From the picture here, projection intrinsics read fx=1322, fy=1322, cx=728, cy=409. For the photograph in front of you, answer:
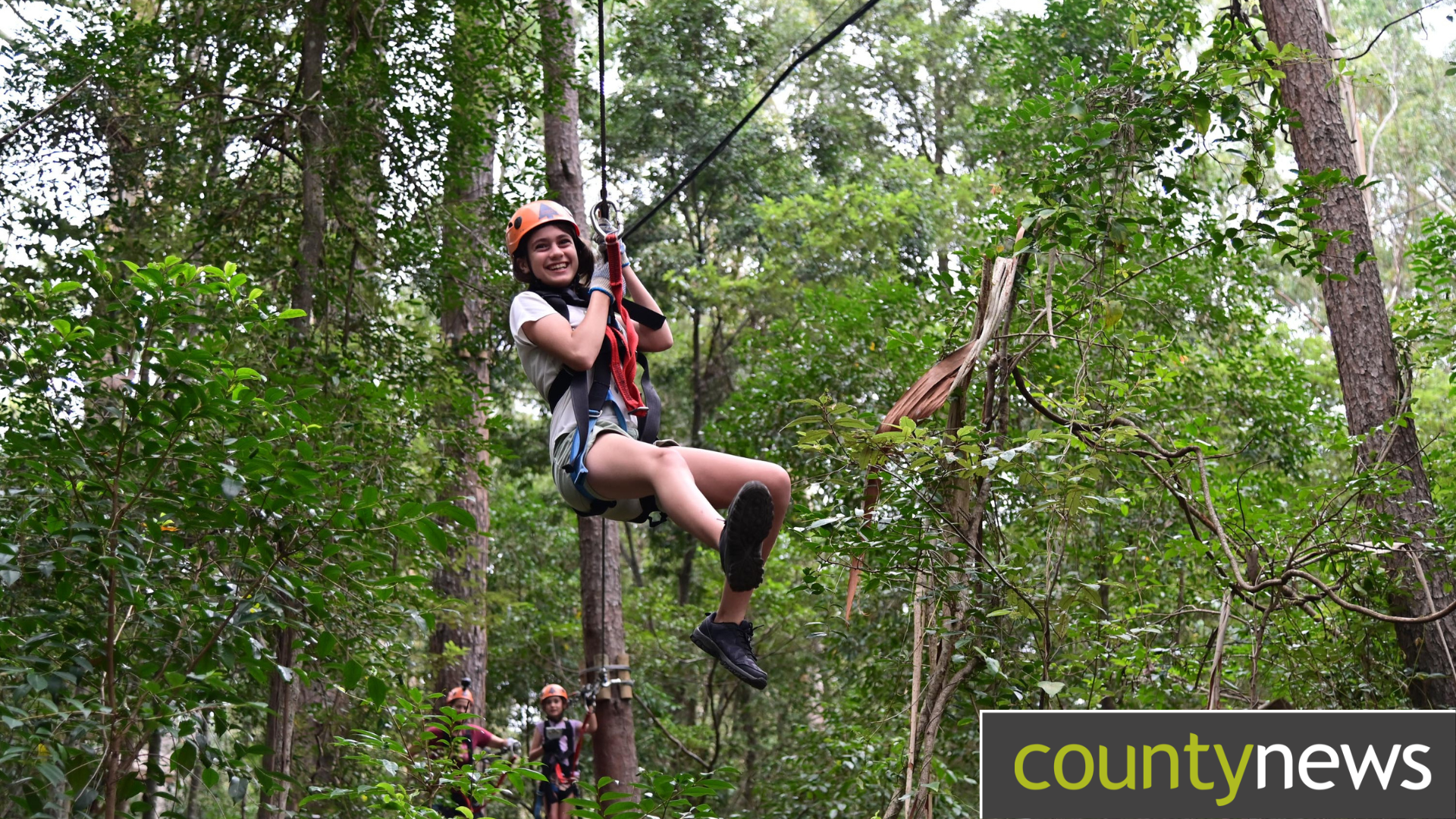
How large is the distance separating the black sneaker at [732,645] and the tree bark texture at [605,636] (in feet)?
18.3

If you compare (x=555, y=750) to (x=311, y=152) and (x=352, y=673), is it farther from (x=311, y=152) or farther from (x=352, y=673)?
(x=352, y=673)

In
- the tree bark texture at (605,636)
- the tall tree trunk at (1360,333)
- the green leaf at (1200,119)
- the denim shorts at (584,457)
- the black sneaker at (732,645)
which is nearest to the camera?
the black sneaker at (732,645)

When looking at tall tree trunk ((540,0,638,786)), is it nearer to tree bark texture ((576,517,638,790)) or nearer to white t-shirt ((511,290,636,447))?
tree bark texture ((576,517,638,790))

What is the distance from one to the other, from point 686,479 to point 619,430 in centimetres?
31

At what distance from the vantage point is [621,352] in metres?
3.40

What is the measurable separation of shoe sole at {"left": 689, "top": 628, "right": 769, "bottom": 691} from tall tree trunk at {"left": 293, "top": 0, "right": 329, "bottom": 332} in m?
4.09

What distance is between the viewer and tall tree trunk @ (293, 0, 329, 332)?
6.76 m

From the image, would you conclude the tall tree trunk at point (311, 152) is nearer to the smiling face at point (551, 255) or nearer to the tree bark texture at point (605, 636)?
the tree bark texture at point (605, 636)

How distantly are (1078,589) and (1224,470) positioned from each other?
5176mm

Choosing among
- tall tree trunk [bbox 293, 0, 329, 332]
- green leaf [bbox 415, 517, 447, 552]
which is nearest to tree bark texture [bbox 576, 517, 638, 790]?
tall tree trunk [bbox 293, 0, 329, 332]

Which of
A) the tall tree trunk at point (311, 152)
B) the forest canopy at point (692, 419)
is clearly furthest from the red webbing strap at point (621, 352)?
the tall tree trunk at point (311, 152)

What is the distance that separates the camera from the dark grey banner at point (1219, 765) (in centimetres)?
343

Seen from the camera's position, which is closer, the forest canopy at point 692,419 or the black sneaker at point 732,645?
the black sneaker at point 732,645

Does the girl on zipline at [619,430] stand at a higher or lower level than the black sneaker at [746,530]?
higher
